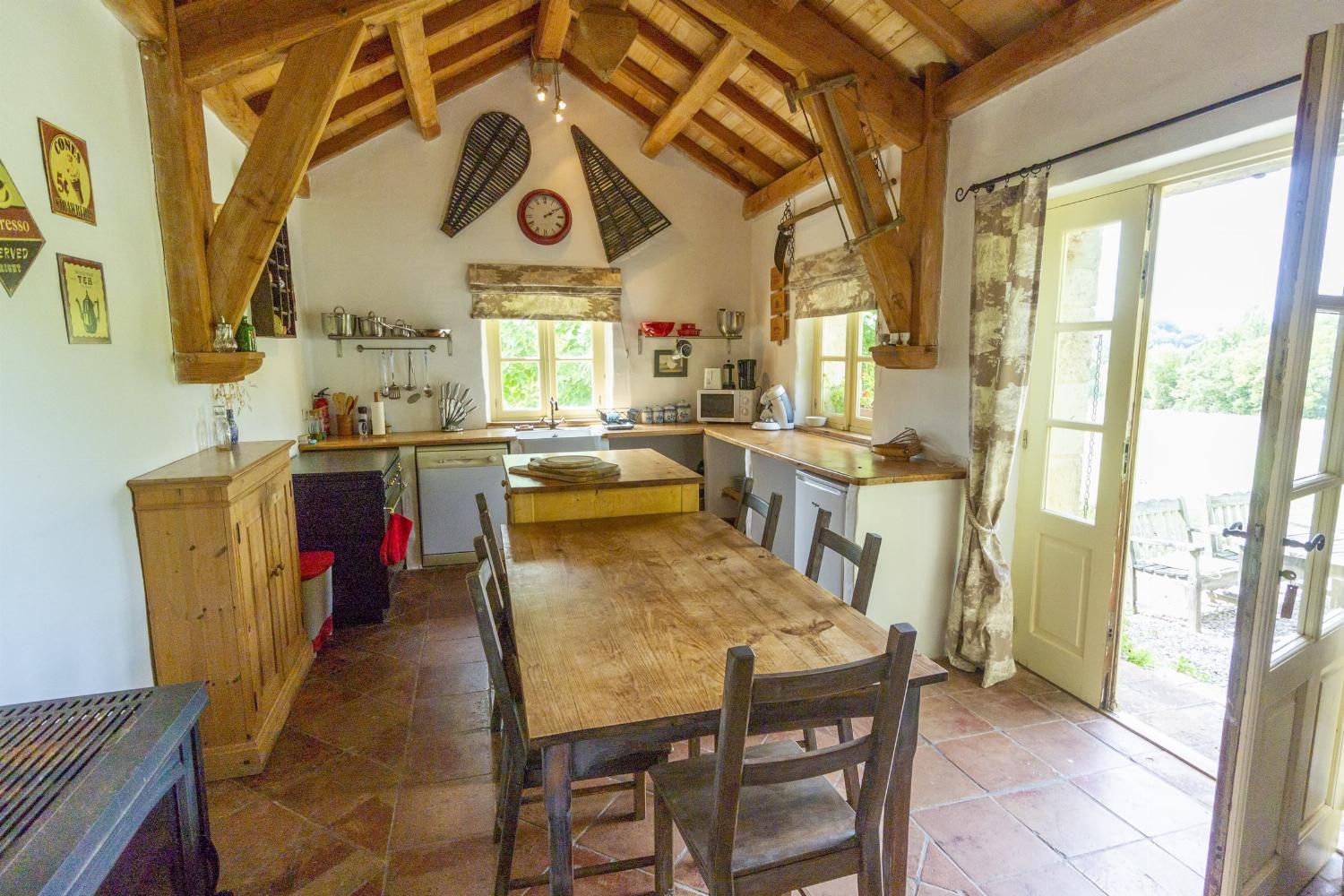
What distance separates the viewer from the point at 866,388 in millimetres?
4266

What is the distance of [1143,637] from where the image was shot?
341 centimetres

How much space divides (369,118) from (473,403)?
80.8 inches

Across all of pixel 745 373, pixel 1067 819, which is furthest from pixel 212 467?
pixel 745 373

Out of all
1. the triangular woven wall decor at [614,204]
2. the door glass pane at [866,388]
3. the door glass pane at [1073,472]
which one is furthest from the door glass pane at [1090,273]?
the triangular woven wall decor at [614,204]

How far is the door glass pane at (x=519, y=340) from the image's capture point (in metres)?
5.12

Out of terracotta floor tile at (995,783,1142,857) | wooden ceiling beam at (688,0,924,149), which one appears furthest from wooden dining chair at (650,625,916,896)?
wooden ceiling beam at (688,0,924,149)

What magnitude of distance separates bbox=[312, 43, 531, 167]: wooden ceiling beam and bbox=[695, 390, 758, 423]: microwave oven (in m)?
2.77

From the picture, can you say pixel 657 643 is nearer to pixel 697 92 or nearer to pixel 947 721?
pixel 947 721

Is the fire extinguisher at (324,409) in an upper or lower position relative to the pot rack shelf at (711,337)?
lower

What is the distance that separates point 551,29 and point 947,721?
4.43 m

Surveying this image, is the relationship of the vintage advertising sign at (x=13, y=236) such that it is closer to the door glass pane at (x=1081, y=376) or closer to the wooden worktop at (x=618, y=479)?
the wooden worktop at (x=618, y=479)

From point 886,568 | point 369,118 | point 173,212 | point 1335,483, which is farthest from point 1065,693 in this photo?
point 369,118

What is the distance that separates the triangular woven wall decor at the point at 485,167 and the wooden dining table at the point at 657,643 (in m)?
3.45

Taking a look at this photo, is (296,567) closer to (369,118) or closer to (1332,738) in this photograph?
(369,118)
